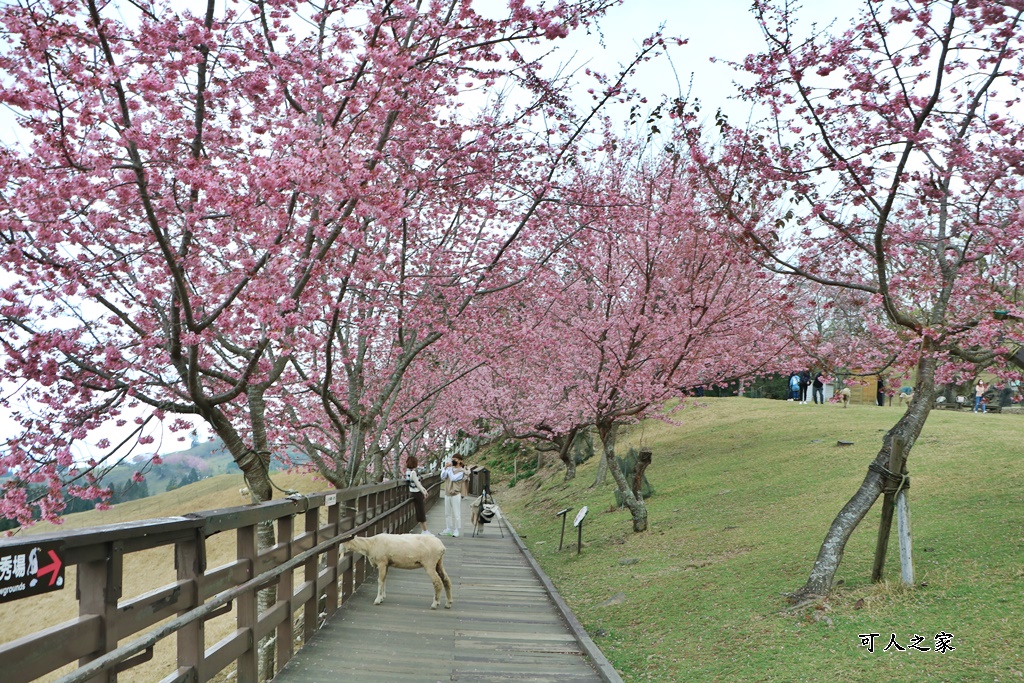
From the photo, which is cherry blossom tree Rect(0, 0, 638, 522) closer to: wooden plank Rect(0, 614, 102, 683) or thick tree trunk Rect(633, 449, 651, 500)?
wooden plank Rect(0, 614, 102, 683)

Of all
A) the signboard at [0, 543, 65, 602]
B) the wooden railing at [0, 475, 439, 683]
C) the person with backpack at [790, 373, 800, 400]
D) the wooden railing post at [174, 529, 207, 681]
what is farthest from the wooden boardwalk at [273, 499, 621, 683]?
the person with backpack at [790, 373, 800, 400]

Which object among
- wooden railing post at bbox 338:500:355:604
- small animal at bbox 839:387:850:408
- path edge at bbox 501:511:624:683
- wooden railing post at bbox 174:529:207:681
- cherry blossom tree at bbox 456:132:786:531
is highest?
cherry blossom tree at bbox 456:132:786:531

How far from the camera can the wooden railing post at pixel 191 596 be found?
454cm

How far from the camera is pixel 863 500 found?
31.2 feet

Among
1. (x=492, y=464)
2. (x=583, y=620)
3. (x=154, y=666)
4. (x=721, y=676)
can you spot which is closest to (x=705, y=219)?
(x=583, y=620)

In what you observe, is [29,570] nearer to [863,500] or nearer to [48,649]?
[48,649]

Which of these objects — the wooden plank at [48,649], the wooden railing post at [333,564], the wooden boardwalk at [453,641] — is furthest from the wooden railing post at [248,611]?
the wooden railing post at [333,564]

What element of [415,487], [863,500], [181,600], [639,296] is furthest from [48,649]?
[639,296]

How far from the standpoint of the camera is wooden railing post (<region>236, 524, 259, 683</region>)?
5594 mm

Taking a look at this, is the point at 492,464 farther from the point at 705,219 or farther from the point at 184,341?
the point at 184,341

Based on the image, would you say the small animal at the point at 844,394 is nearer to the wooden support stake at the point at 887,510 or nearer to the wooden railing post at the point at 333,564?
the wooden support stake at the point at 887,510

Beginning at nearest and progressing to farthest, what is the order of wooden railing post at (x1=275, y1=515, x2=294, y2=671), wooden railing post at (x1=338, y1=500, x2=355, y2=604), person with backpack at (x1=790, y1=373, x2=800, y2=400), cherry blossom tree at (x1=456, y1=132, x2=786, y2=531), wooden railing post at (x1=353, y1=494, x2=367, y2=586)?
wooden railing post at (x1=275, y1=515, x2=294, y2=671) < wooden railing post at (x1=338, y1=500, x2=355, y2=604) < wooden railing post at (x1=353, y1=494, x2=367, y2=586) < cherry blossom tree at (x1=456, y1=132, x2=786, y2=531) < person with backpack at (x1=790, y1=373, x2=800, y2=400)

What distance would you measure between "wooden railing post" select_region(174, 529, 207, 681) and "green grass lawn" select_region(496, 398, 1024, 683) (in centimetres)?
426

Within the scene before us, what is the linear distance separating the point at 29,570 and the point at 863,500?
8.86 meters
